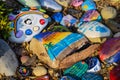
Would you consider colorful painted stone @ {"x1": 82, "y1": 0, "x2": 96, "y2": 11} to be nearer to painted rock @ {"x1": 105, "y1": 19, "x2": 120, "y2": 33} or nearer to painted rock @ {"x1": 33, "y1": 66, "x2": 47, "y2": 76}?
painted rock @ {"x1": 105, "y1": 19, "x2": 120, "y2": 33}

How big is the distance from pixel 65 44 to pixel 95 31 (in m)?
0.37

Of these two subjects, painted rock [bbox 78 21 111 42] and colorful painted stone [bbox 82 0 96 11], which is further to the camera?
colorful painted stone [bbox 82 0 96 11]

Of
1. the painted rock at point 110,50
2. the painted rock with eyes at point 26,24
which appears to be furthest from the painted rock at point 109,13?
the painted rock with eyes at point 26,24

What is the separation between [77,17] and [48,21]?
352 millimetres

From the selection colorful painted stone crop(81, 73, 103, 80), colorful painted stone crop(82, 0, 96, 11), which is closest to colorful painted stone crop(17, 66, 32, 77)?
colorful painted stone crop(81, 73, 103, 80)

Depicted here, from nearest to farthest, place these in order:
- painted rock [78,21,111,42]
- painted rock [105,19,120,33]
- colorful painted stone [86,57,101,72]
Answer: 1. colorful painted stone [86,57,101,72]
2. painted rock [78,21,111,42]
3. painted rock [105,19,120,33]

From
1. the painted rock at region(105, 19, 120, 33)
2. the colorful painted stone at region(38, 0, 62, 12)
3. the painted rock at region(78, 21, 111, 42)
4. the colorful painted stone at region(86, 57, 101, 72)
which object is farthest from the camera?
the colorful painted stone at region(38, 0, 62, 12)

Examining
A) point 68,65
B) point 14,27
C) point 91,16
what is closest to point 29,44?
point 14,27

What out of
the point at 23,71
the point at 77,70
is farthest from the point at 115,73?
the point at 23,71

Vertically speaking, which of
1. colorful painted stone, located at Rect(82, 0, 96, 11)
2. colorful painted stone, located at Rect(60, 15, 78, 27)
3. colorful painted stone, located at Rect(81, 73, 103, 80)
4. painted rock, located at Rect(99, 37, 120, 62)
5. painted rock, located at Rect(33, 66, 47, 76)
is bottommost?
colorful painted stone, located at Rect(81, 73, 103, 80)

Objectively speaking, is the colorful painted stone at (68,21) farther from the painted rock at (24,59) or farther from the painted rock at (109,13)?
the painted rock at (24,59)

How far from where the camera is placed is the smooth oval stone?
13.6 feet

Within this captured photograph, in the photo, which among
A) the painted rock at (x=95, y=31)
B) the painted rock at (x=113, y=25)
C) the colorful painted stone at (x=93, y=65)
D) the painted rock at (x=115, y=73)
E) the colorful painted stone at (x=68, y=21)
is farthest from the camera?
the colorful painted stone at (x=68, y=21)

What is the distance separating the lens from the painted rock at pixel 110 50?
393cm
